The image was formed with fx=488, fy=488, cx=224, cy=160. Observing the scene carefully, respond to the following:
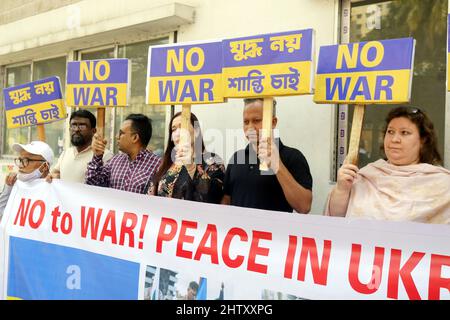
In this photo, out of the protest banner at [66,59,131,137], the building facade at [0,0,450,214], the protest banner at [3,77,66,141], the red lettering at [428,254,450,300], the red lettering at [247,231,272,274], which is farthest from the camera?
the building facade at [0,0,450,214]

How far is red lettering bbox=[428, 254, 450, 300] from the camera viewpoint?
5.28 ft

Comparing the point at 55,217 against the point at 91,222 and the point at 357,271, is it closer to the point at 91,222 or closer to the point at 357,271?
the point at 91,222

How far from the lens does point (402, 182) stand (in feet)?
6.90

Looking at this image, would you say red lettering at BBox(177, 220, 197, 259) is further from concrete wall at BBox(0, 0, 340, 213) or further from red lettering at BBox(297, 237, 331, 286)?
concrete wall at BBox(0, 0, 340, 213)

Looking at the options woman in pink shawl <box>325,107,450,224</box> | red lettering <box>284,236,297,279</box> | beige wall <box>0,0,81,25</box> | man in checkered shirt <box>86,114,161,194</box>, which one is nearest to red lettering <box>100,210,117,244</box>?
man in checkered shirt <box>86,114,161,194</box>

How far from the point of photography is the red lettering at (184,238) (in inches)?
83.7

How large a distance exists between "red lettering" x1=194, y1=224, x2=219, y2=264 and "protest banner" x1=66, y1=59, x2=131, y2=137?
115 centimetres

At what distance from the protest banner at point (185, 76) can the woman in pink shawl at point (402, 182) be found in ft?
2.56

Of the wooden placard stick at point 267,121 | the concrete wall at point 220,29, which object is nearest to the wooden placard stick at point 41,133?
the concrete wall at point 220,29

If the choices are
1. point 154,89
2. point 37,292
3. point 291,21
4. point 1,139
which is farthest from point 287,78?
point 1,139

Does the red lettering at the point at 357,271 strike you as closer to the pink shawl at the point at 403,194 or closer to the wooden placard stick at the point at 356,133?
the pink shawl at the point at 403,194

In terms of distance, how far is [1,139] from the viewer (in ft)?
25.2

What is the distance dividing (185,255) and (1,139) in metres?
6.54

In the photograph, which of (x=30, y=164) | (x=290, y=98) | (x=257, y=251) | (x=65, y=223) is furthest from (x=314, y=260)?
(x=290, y=98)
